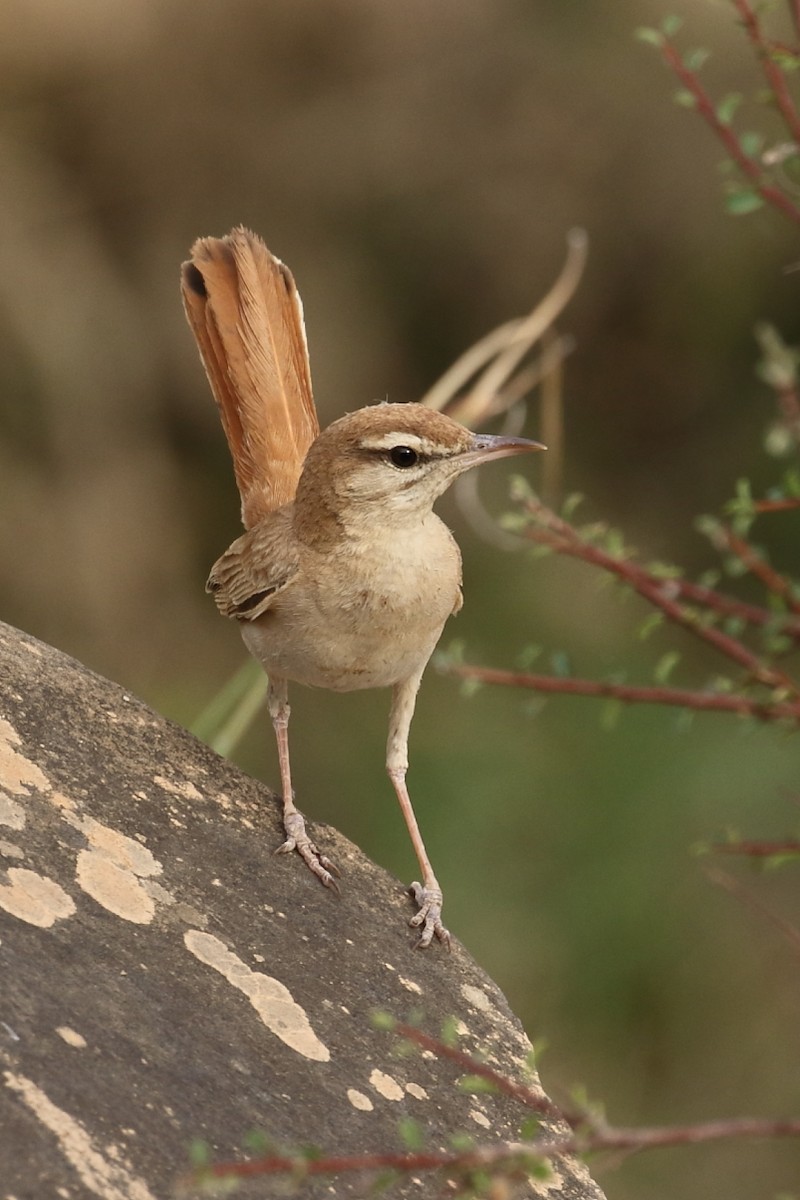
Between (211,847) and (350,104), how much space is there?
6.56 metres

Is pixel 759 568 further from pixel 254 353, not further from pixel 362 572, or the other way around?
pixel 254 353

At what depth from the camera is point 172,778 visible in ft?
12.5

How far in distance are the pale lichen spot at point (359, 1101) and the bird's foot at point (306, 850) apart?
79 cm

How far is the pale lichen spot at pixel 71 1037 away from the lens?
2738 mm

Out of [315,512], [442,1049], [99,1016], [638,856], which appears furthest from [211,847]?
[638,856]

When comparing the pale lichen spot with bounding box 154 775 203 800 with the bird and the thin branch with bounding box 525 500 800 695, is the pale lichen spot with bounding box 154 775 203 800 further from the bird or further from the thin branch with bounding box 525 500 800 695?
the thin branch with bounding box 525 500 800 695

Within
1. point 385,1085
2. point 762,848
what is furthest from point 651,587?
point 385,1085

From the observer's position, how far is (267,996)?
3.21 meters

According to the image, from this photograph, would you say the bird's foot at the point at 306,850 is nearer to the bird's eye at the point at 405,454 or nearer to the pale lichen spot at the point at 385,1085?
the pale lichen spot at the point at 385,1085

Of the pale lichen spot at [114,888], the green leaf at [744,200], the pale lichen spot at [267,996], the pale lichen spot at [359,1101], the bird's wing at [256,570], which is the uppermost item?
the green leaf at [744,200]

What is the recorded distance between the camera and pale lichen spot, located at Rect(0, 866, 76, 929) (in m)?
3.01

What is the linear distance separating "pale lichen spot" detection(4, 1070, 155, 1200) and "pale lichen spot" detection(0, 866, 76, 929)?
0.47m

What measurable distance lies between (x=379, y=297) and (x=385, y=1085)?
22.5ft

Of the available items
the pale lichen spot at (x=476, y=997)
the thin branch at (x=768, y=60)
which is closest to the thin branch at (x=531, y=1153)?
the pale lichen spot at (x=476, y=997)
